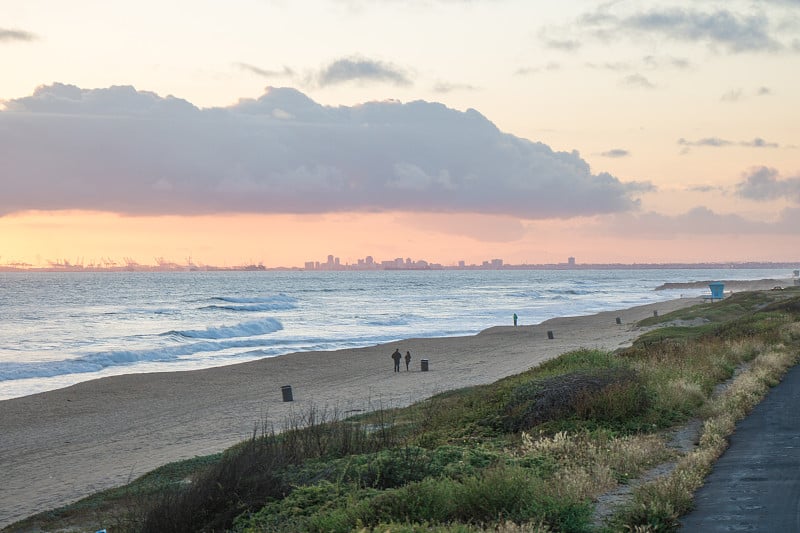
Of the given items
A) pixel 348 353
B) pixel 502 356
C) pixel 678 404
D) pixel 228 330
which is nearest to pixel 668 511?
pixel 678 404

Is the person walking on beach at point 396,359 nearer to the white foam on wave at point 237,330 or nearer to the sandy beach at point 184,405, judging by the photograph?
the sandy beach at point 184,405

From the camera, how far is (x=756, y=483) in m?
10.1

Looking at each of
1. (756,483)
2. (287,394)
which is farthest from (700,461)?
(287,394)

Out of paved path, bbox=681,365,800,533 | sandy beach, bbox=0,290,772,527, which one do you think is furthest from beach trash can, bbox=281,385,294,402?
paved path, bbox=681,365,800,533

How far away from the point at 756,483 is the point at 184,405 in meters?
23.5

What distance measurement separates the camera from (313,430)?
12.7 meters

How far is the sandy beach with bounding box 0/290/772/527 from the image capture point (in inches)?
765

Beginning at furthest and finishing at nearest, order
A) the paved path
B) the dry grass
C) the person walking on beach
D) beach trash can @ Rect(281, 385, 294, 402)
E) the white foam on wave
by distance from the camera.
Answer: the white foam on wave, the person walking on beach, beach trash can @ Rect(281, 385, 294, 402), the dry grass, the paved path

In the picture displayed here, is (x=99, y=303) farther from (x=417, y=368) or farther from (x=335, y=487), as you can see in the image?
(x=335, y=487)

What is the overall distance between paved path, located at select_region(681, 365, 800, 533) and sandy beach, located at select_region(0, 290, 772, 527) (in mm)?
7123

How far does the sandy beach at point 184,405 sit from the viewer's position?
19.4 metres

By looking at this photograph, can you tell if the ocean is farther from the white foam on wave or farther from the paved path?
the paved path

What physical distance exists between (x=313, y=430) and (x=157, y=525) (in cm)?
393

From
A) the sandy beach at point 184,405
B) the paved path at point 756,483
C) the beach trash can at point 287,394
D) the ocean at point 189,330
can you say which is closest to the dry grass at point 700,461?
the paved path at point 756,483
